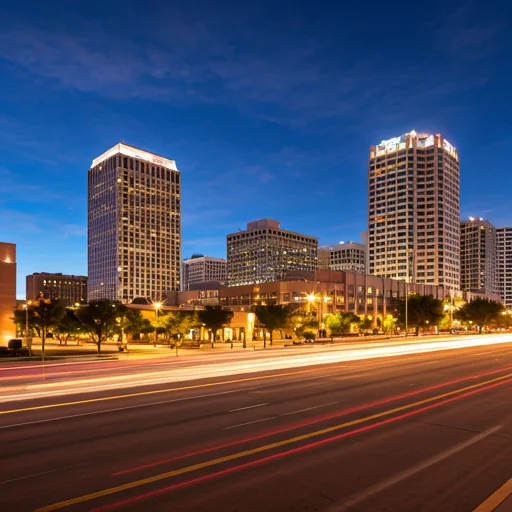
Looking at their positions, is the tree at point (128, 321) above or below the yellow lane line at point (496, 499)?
below

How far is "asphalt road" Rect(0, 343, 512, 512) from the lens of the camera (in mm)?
8930

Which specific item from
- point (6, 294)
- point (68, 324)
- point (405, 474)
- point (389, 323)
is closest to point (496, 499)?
point (405, 474)

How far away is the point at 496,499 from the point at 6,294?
56.8 metres

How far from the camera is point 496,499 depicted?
8.80 metres

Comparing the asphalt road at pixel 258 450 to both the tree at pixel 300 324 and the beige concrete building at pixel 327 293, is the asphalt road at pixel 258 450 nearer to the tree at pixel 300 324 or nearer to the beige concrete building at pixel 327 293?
the tree at pixel 300 324

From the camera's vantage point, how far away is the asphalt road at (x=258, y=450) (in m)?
8.93

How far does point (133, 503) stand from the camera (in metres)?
8.63

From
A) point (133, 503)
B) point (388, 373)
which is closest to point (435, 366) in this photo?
point (388, 373)

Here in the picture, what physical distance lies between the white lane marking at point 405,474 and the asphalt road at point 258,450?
0.12 feet

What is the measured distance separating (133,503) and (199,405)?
9714 millimetres

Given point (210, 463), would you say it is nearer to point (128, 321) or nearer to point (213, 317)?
point (213, 317)

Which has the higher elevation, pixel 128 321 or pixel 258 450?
pixel 258 450

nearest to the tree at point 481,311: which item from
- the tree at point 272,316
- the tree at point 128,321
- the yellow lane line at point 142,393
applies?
the tree at point 272,316

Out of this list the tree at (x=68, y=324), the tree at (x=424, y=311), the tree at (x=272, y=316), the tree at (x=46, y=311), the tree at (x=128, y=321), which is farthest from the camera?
the tree at (x=424, y=311)
